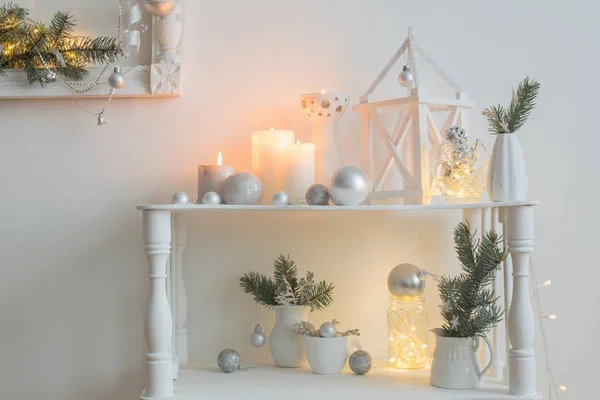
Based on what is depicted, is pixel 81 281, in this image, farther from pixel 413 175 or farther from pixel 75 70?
pixel 413 175

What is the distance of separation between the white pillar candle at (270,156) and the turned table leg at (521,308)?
45 cm

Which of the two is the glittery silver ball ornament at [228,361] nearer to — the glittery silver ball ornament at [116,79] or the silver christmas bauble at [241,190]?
the silver christmas bauble at [241,190]

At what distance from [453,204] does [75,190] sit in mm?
797

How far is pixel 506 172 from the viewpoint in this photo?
133 cm

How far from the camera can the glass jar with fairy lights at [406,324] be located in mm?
1457

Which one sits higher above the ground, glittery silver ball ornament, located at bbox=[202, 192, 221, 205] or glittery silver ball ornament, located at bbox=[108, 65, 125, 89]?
glittery silver ball ornament, located at bbox=[108, 65, 125, 89]

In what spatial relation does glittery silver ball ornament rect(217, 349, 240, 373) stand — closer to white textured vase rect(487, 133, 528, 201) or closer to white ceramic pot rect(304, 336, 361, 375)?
white ceramic pot rect(304, 336, 361, 375)

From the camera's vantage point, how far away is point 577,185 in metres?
1.61

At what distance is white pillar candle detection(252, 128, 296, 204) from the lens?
1470 millimetres

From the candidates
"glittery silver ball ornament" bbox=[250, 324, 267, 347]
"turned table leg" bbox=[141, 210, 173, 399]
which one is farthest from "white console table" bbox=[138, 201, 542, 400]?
"glittery silver ball ornament" bbox=[250, 324, 267, 347]

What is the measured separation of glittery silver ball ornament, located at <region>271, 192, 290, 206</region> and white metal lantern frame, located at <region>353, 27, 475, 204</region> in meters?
0.20

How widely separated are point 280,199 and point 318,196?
7 cm

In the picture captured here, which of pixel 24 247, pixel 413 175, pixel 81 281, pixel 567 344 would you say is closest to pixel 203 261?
pixel 81 281

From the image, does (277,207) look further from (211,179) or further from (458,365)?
(458,365)
